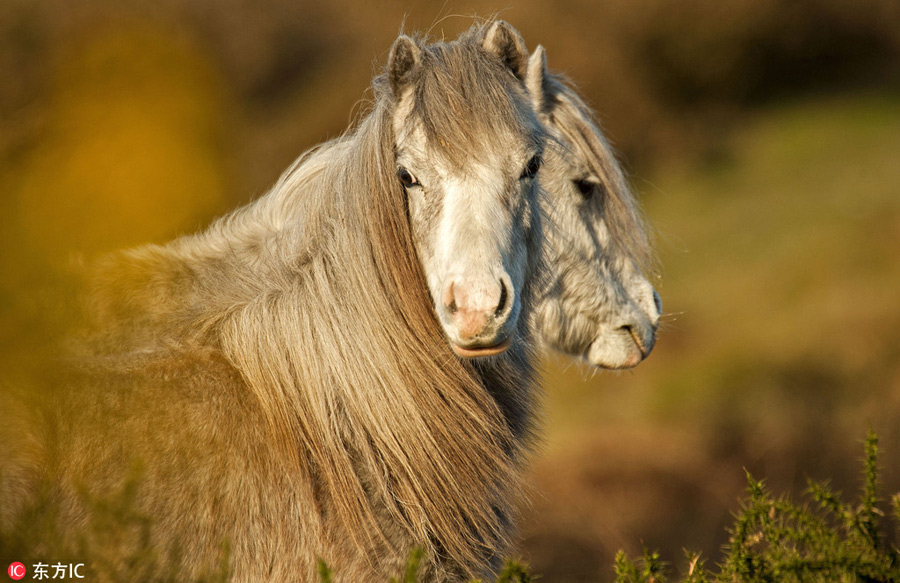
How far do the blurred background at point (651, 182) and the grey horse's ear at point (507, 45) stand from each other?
55 centimetres

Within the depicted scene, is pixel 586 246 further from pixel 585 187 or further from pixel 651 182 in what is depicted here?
pixel 651 182

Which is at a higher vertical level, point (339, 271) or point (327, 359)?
point (339, 271)

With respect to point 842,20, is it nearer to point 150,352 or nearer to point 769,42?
point 769,42

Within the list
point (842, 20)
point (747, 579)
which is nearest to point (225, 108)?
point (747, 579)

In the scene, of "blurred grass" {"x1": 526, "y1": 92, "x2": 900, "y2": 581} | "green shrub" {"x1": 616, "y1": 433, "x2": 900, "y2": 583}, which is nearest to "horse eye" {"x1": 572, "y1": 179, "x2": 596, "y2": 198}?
"green shrub" {"x1": 616, "y1": 433, "x2": 900, "y2": 583}

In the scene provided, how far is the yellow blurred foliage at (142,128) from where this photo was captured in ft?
25.0

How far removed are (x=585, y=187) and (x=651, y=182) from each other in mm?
9554

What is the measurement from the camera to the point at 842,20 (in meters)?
20.0

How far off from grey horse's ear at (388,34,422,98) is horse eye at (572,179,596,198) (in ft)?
2.69

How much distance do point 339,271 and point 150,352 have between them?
0.66 m

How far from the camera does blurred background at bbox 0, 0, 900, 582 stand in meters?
7.29

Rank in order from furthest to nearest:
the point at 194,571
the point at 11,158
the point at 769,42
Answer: the point at 769,42, the point at 194,571, the point at 11,158

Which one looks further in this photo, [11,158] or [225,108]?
[225,108]

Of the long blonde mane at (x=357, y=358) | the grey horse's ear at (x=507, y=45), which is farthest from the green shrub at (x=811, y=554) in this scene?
the grey horse's ear at (x=507, y=45)
